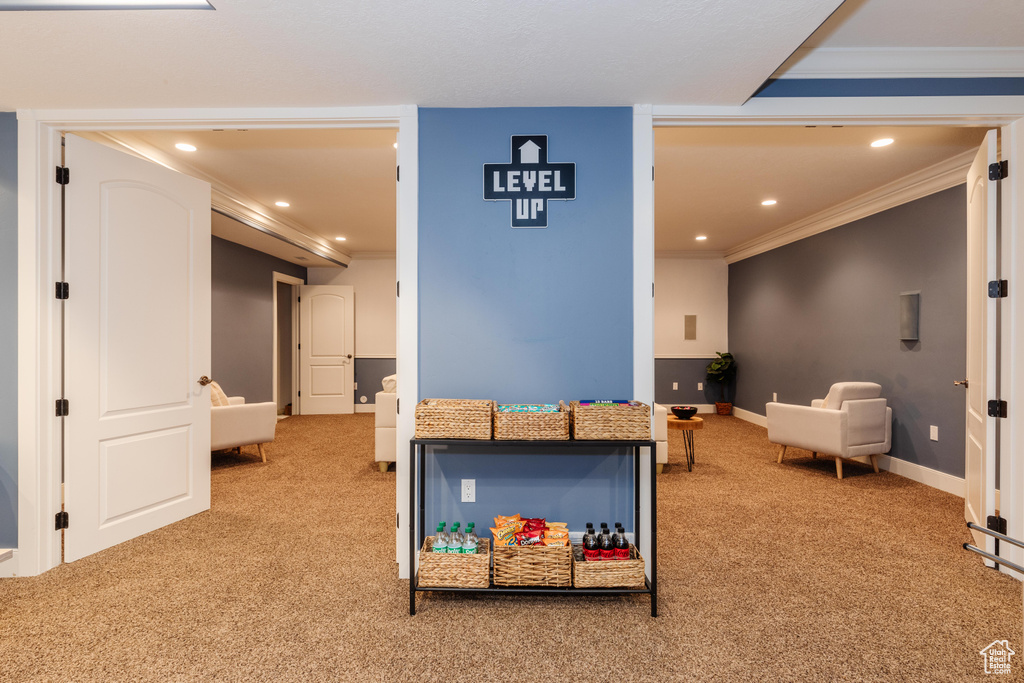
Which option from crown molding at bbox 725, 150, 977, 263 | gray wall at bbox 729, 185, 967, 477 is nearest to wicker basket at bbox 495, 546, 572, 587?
gray wall at bbox 729, 185, 967, 477

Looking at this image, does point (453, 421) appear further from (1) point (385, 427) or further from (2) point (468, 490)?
(1) point (385, 427)

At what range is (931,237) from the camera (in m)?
4.19

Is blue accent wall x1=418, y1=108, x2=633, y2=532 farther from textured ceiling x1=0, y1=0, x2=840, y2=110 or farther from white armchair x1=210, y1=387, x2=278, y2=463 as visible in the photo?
white armchair x1=210, y1=387, x2=278, y2=463

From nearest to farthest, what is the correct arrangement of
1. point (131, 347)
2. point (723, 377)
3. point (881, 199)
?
point (131, 347) → point (881, 199) → point (723, 377)

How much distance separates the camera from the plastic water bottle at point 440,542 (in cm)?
225

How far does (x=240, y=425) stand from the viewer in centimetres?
466

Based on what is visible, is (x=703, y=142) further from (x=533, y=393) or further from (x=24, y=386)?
(x=24, y=386)

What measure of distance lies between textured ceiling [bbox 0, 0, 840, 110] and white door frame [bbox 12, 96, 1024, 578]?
78mm

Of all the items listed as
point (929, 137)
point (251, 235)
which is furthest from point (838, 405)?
point (251, 235)

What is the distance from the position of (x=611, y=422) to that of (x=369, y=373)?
22.3 ft

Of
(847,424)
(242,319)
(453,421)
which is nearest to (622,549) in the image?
(453,421)

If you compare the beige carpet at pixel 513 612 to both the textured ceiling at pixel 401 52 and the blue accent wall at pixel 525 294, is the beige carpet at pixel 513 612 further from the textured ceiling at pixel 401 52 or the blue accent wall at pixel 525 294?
the textured ceiling at pixel 401 52

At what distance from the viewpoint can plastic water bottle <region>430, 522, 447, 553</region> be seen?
225 centimetres

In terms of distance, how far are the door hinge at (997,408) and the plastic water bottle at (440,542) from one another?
2881 millimetres
